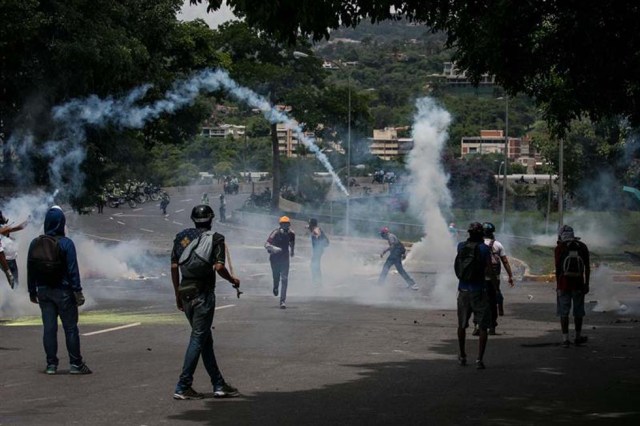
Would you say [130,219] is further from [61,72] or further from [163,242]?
[61,72]

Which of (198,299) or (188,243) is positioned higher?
(188,243)

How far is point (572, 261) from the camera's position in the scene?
54.6 feet

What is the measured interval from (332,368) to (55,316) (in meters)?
3.01

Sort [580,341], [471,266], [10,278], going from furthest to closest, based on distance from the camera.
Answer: [10,278] < [580,341] < [471,266]

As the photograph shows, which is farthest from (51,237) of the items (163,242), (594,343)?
(163,242)

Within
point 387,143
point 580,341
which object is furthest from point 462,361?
point 387,143

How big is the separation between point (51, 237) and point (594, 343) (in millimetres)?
7714

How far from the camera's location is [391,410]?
36.0ft

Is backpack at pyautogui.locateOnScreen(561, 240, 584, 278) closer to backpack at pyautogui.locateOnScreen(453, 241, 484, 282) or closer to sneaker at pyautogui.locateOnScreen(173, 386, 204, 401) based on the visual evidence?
backpack at pyautogui.locateOnScreen(453, 241, 484, 282)

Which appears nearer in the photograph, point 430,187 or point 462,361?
point 462,361

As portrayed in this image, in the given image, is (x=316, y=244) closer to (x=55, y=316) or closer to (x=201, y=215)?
(x=55, y=316)

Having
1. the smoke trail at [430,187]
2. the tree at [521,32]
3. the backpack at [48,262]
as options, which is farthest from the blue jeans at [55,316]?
the smoke trail at [430,187]

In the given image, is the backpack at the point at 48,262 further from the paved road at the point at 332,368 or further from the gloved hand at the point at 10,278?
the gloved hand at the point at 10,278

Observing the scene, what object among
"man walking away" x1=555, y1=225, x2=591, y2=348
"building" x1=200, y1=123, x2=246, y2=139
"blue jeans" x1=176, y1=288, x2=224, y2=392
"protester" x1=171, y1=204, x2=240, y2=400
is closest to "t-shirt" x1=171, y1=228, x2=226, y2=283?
"protester" x1=171, y1=204, x2=240, y2=400
